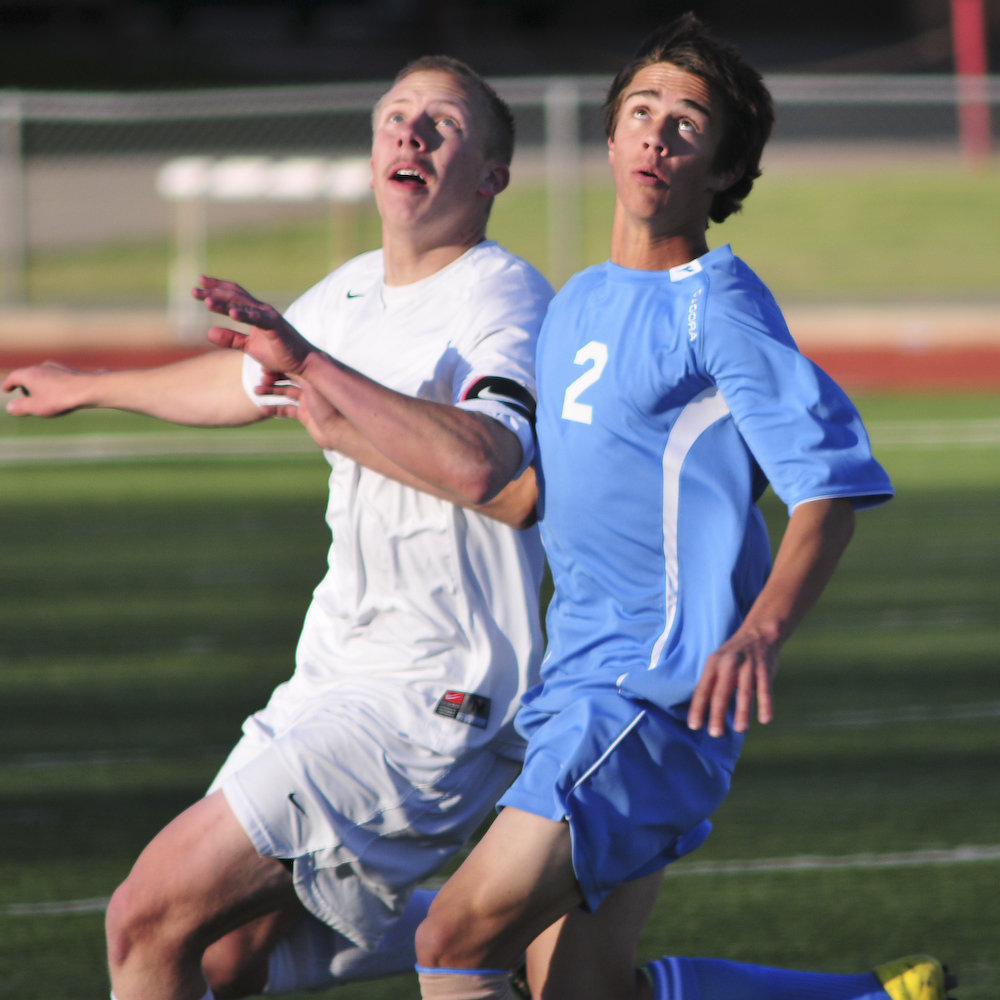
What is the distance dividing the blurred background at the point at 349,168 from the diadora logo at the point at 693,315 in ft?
47.6

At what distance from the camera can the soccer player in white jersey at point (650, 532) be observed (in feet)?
Result: 8.55

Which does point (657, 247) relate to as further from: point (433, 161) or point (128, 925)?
point (128, 925)

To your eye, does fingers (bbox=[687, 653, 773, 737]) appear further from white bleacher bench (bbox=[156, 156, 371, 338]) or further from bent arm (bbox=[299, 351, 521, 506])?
white bleacher bench (bbox=[156, 156, 371, 338])

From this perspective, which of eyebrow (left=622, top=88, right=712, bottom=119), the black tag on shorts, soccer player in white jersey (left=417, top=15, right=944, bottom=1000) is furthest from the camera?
the black tag on shorts

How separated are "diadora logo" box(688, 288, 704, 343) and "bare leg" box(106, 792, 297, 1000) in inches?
43.6

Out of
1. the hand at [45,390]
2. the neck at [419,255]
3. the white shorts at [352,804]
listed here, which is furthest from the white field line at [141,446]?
the white shorts at [352,804]

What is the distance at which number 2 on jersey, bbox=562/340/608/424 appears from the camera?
2828mm

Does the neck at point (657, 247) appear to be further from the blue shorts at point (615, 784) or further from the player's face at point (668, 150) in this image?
the blue shorts at point (615, 784)

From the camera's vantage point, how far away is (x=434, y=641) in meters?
3.13

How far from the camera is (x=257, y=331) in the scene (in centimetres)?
284

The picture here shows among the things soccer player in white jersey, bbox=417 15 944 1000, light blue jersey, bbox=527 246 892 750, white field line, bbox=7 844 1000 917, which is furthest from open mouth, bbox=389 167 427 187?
white field line, bbox=7 844 1000 917

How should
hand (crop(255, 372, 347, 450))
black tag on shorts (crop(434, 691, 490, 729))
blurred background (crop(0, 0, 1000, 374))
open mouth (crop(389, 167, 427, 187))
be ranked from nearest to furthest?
hand (crop(255, 372, 347, 450))
black tag on shorts (crop(434, 691, 490, 729))
open mouth (crop(389, 167, 427, 187))
blurred background (crop(0, 0, 1000, 374))

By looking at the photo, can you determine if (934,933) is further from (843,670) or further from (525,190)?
(525,190)

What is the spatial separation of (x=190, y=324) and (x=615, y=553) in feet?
50.7
